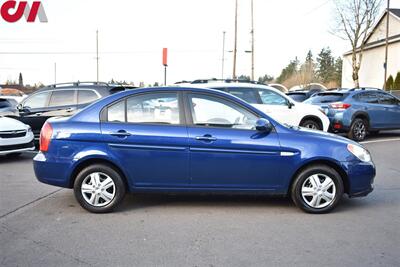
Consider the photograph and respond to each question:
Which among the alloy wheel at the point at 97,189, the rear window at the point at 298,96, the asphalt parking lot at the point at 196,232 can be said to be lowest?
the asphalt parking lot at the point at 196,232

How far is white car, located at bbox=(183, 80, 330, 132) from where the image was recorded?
11148 millimetres

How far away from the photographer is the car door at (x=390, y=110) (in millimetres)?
13352

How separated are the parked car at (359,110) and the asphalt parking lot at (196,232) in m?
6.17

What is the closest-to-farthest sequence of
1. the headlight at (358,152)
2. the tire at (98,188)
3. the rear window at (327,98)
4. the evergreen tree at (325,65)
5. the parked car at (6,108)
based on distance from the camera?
the tire at (98,188)
the headlight at (358,152)
the parked car at (6,108)
the rear window at (327,98)
the evergreen tree at (325,65)

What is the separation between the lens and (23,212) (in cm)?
558

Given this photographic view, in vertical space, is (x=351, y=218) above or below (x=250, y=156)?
below

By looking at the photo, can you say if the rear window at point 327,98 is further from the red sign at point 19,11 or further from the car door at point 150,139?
the red sign at point 19,11

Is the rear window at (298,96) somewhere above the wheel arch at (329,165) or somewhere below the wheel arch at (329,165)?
above

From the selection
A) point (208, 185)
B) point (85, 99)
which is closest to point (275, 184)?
point (208, 185)

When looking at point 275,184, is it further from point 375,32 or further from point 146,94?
point 375,32

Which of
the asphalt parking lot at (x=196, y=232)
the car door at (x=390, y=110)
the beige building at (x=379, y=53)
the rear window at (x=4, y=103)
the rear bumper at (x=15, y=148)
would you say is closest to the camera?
the asphalt parking lot at (x=196, y=232)

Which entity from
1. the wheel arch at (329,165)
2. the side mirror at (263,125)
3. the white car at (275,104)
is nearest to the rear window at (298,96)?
the white car at (275,104)

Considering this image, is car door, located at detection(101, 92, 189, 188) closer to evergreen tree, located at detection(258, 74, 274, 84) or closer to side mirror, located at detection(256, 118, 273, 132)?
side mirror, located at detection(256, 118, 273, 132)

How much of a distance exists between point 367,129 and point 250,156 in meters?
8.91
